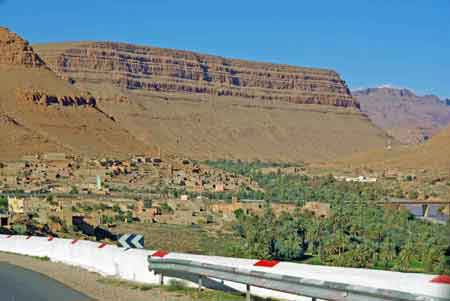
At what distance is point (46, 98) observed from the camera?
125938 mm

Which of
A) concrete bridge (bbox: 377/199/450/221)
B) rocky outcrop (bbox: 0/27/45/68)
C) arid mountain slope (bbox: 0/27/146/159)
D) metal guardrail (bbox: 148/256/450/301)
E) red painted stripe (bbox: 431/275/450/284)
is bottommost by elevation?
metal guardrail (bbox: 148/256/450/301)

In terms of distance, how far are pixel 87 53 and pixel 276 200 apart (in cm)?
12250

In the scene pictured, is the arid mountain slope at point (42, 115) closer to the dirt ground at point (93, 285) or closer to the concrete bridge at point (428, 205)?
the dirt ground at point (93, 285)

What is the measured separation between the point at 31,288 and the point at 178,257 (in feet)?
8.75

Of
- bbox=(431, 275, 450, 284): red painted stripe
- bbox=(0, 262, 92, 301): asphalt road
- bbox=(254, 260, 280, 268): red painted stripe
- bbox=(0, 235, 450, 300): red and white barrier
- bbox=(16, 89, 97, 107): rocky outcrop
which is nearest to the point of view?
bbox=(431, 275, 450, 284): red painted stripe

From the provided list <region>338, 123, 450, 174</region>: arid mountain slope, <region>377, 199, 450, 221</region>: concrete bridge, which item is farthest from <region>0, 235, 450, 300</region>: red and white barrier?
<region>338, 123, 450, 174</region>: arid mountain slope

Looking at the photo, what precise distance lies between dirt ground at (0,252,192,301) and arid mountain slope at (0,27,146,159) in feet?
260

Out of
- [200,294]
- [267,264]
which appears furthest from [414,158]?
[267,264]

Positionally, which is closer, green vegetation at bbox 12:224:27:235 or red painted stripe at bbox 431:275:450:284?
red painted stripe at bbox 431:275:450:284

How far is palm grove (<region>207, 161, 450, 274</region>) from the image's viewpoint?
105 ft

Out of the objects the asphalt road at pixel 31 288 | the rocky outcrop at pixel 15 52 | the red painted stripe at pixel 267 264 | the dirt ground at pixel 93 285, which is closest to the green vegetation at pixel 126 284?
the dirt ground at pixel 93 285

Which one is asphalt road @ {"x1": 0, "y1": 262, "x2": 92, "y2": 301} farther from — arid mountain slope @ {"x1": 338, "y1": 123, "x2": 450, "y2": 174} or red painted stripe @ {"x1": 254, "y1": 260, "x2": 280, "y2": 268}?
arid mountain slope @ {"x1": 338, "y1": 123, "x2": 450, "y2": 174}

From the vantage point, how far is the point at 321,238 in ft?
Result: 146

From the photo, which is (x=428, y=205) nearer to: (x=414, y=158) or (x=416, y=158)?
(x=416, y=158)
